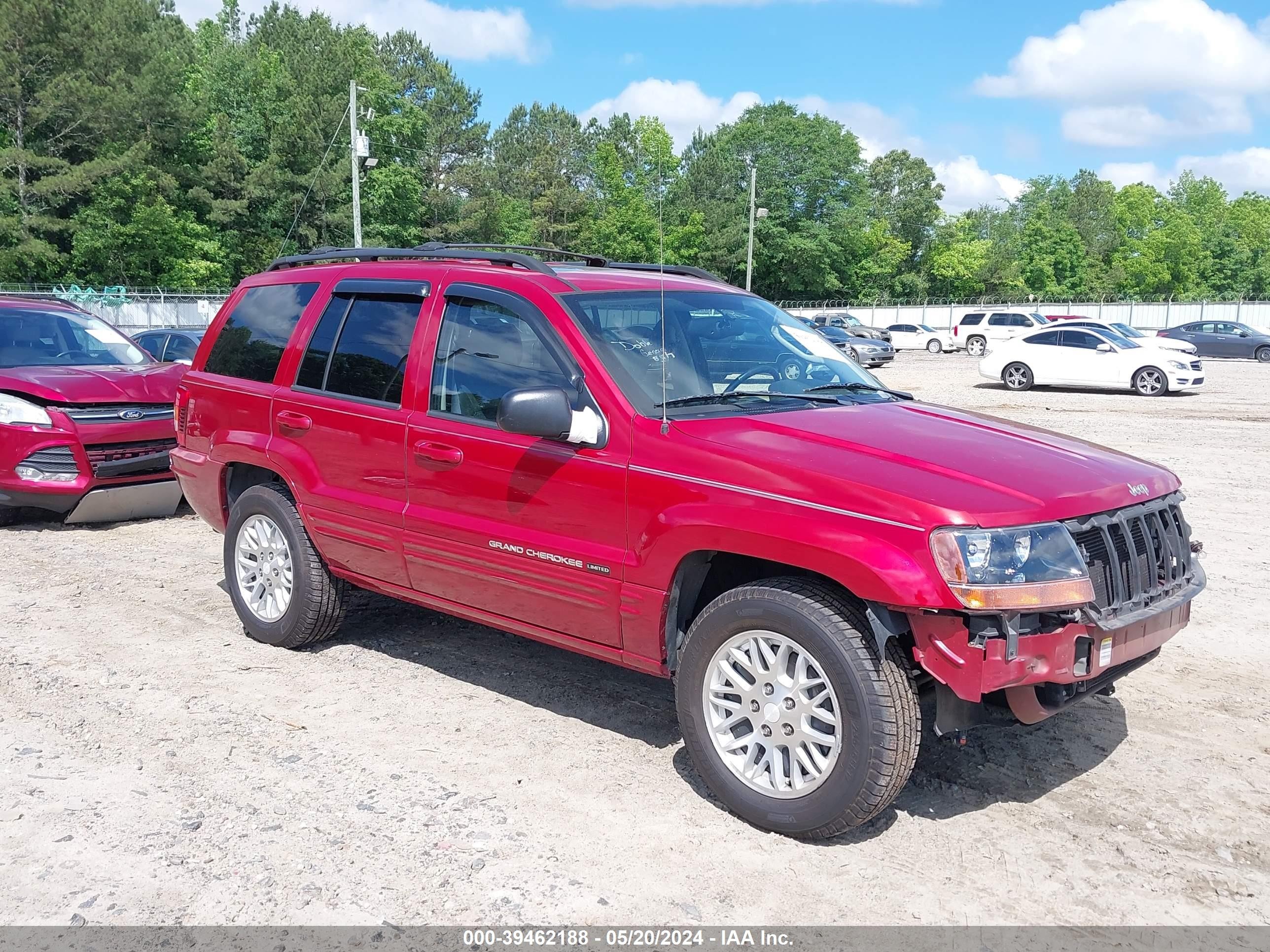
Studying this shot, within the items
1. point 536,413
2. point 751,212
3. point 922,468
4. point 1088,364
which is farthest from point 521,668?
point 751,212

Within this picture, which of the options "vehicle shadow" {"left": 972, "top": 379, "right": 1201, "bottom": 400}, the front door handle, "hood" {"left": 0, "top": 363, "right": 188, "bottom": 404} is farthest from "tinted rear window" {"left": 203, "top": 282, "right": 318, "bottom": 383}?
"vehicle shadow" {"left": 972, "top": 379, "right": 1201, "bottom": 400}

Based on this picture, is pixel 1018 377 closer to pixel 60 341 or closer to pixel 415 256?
pixel 60 341

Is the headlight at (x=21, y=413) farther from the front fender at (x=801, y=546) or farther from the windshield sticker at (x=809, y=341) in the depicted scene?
the front fender at (x=801, y=546)

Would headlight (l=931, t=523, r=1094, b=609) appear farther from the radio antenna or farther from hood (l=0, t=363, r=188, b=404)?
hood (l=0, t=363, r=188, b=404)

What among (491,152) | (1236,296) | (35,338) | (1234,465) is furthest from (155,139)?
(1236,296)

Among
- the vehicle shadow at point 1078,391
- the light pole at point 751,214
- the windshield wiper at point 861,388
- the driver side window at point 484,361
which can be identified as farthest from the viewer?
the vehicle shadow at point 1078,391

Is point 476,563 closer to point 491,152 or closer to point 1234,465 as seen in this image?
point 1234,465

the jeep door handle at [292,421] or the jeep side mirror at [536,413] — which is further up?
the jeep side mirror at [536,413]

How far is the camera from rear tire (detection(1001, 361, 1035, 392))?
24.6 m

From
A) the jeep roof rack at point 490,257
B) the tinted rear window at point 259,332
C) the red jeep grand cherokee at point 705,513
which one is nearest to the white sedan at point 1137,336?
the jeep roof rack at point 490,257

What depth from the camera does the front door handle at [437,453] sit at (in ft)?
15.7

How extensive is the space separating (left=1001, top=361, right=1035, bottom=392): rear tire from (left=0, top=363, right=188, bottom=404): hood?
780 inches

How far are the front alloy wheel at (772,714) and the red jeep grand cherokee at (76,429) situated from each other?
6.61m

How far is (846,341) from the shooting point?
105 ft
